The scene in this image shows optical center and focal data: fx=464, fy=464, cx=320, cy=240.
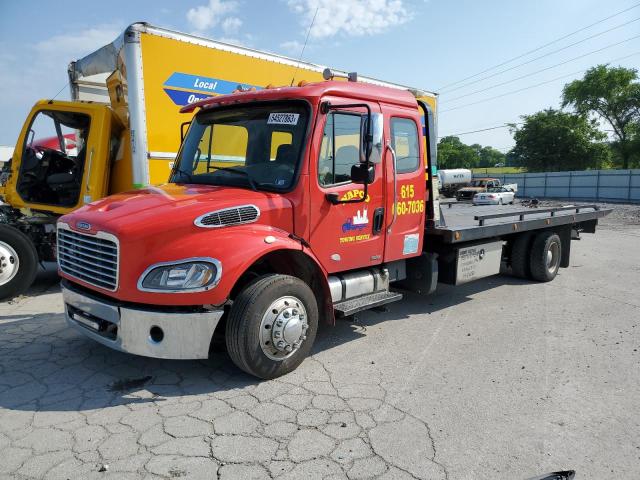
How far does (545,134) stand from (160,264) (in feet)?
185

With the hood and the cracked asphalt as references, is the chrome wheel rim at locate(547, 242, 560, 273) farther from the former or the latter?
the hood

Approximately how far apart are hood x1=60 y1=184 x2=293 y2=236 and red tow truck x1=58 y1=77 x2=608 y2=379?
0.04 feet

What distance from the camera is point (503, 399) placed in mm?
3770

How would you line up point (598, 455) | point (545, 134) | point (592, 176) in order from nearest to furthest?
1. point (598, 455)
2. point (592, 176)
3. point (545, 134)

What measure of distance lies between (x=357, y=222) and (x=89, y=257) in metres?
2.46

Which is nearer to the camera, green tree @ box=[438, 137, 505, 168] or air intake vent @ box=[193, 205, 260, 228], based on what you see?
air intake vent @ box=[193, 205, 260, 228]

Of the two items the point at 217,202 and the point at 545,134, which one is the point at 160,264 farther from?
the point at 545,134

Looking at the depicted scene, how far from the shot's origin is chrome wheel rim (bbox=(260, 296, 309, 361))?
3.87 m

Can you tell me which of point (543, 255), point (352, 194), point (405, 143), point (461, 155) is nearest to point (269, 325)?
point (352, 194)

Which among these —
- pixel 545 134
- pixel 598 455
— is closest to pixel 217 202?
pixel 598 455

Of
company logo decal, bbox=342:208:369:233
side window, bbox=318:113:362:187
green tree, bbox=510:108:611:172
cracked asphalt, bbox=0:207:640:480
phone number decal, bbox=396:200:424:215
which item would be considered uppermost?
green tree, bbox=510:108:611:172

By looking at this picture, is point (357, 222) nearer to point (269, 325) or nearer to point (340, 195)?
point (340, 195)

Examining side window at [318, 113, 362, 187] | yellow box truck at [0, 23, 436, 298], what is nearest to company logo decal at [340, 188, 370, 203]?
side window at [318, 113, 362, 187]

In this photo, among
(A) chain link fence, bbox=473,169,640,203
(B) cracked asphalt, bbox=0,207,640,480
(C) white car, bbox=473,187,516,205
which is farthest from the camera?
(A) chain link fence, bbox=473,169,640,203
